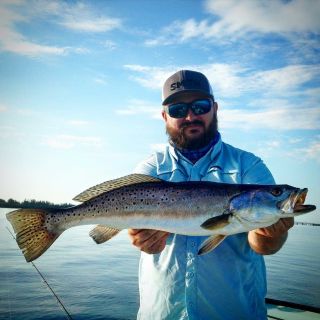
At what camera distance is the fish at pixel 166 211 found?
12.0ft

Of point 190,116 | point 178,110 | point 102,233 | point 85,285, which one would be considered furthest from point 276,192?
point 85,285

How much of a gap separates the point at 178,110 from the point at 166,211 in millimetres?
1680

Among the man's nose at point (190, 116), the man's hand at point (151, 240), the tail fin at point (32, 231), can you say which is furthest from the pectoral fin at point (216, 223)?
the tail fin at point (32, 231)

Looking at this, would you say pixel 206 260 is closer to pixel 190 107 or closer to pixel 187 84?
pixel 190 107

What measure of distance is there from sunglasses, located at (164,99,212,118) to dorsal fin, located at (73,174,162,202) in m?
1.23

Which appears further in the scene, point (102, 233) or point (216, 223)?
point (102, 233)

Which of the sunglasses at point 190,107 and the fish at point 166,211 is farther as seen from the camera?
the sunglasses at point 190,107

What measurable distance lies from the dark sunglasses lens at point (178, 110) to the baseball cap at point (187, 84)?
155 mm

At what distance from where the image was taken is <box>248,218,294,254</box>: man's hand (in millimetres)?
3631

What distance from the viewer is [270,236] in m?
3.66

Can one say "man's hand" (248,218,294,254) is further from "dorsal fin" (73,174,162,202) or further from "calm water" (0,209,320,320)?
"calm water" (0,209,320,320)

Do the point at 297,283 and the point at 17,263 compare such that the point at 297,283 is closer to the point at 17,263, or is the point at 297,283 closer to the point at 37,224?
the point at 17,263

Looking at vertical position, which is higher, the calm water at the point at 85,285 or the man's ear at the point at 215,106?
the man's ear at the point at 215,106

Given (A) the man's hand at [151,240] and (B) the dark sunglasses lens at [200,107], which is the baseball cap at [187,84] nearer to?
(B) the dark sunglasses lens at [200,107]
